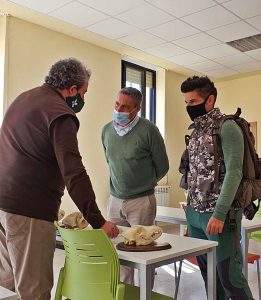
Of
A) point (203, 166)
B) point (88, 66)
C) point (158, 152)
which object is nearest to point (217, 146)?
point (203, 166)

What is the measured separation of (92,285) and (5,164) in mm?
585

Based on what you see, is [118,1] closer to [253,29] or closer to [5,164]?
[253,29]

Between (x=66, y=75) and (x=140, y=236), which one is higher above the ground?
(x=66, y=75)

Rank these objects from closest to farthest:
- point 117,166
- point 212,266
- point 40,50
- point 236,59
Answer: point 212,266 < point 117,166 < point 40,50 < point 236,59

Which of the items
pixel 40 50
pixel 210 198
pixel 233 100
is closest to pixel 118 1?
pixel 40 50

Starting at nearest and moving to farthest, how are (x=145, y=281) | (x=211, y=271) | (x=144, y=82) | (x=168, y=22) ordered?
(x=145, y=281) → (x=211, y=271) → (x=168, y=22) → (x=144, y=82)

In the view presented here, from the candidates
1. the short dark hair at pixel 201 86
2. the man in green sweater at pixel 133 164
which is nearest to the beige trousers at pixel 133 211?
the man in green sweater at pixel 133 164

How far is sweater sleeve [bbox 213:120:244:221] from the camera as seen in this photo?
5.61ft

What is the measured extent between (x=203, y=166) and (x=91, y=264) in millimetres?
753

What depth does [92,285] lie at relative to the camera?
1438 mm

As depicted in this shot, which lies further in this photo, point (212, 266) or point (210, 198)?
point (210, 198)

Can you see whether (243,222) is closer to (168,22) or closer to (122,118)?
(122,118)

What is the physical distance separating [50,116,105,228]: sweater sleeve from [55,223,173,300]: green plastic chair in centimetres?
10

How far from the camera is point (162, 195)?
5.98m
